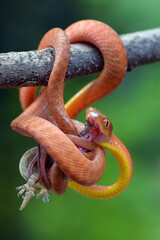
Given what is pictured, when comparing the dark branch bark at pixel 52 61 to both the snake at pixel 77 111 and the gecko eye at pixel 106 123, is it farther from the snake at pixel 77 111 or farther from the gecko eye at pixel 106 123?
the gecko eye at pixel 106 123

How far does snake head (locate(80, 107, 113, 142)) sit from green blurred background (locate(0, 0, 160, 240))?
239cm

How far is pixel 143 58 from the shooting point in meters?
2.48

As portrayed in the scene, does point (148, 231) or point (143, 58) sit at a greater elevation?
point (143, 58)

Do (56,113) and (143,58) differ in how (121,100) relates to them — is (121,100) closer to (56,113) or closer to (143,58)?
(143,58)

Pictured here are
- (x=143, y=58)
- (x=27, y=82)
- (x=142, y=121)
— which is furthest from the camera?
(x=142, y=121)

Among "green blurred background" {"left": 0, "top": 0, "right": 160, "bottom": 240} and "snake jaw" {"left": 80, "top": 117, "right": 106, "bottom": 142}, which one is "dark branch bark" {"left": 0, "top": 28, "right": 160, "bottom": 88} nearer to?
"snake jaw" {"left": 80, "top": 117, "right": 106, "bottom": 142}

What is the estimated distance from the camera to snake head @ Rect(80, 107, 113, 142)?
1.63 m

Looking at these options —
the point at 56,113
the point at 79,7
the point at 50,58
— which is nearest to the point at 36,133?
the point at 56,113

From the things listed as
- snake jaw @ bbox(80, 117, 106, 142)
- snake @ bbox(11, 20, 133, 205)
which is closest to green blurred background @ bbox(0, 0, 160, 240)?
snake @ bbox(11, 20, 133, 205)

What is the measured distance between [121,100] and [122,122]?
358 millimetres

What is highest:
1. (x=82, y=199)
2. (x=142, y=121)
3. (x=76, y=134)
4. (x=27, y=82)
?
(x=27, y=82)

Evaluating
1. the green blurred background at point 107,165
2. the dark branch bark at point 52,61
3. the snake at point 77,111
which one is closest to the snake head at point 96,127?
the snake at point 77,111

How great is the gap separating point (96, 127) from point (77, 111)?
1.80 feet

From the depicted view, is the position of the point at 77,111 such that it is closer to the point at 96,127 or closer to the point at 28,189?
the point at 96,127
